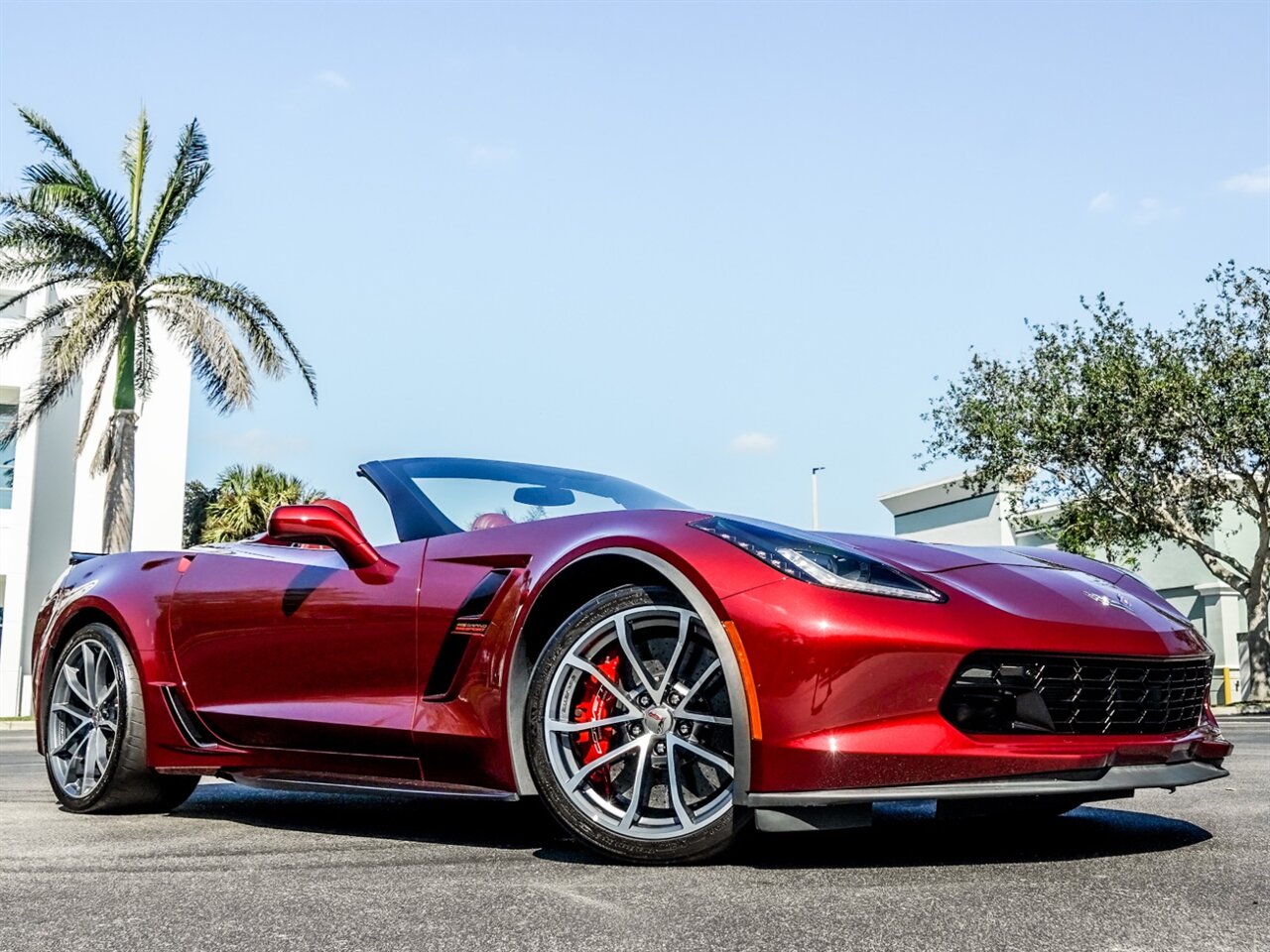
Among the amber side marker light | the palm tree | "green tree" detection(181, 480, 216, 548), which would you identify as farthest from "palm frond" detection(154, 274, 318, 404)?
the amber side marker light

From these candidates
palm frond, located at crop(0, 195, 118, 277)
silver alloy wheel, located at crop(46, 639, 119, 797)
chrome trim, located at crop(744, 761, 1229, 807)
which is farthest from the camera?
palm frond, located at crop(0, 195, 118, 277)

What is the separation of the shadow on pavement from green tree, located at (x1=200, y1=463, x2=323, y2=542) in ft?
91.0

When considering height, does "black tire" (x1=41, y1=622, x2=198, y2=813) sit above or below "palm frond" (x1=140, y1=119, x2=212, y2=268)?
Answer: below

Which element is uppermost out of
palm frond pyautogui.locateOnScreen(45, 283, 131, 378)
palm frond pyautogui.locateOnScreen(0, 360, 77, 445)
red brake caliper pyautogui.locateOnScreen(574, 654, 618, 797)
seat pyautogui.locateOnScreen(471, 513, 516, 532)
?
palm frond pyautogui.locateOnScreen(45, 283, 131, 378)

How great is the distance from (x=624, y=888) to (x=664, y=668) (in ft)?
2.13

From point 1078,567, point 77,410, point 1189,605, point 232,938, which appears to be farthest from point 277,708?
point 1189,605

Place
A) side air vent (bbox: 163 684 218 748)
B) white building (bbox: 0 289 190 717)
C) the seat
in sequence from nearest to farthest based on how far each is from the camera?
1. the seat
2. side air vent (bbox: 163 684 218 748)
3. white building (bbox: 0 289 190 717)

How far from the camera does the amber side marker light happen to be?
3326mm

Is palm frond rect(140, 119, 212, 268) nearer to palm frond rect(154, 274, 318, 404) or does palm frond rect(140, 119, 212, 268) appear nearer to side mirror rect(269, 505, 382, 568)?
palm frond rect(154, 274, 318, 404)

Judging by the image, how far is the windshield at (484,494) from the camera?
444 cm

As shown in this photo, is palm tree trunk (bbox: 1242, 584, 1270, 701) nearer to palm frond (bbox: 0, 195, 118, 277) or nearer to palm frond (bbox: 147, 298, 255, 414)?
palm frond (bbox: 147, 298, 255, 414)

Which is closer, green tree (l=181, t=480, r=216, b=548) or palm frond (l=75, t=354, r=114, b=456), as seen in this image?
palm frond (l=75, t=354, r=114, b=456)

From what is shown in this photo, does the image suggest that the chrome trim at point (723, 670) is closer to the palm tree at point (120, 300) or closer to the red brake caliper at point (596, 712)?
the red brake caliper at point (596, 712)

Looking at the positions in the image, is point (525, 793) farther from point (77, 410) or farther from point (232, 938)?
point (77, 410)
